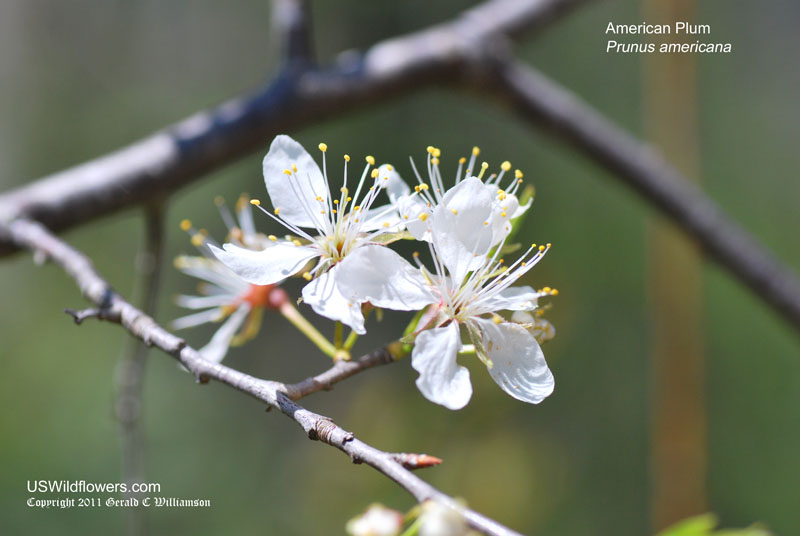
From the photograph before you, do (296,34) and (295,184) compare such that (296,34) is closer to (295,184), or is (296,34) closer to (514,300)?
(295,184)

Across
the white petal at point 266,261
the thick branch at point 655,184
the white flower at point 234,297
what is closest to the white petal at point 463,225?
the white petal at point 266,261

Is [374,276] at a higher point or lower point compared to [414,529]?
higher

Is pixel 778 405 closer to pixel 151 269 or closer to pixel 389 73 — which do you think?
pixel 389 73

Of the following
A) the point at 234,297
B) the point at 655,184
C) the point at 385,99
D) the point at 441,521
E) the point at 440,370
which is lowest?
the point at 441,521

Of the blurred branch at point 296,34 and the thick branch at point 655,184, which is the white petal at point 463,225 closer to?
the blurred branch at point 296,34

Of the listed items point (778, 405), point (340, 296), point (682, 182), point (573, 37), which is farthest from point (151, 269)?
point (573, 37)

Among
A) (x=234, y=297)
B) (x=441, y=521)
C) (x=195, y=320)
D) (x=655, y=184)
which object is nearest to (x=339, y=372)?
(x=441, y=521)

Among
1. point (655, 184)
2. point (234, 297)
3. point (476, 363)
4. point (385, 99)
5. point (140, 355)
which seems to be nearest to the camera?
point (234, 297)
